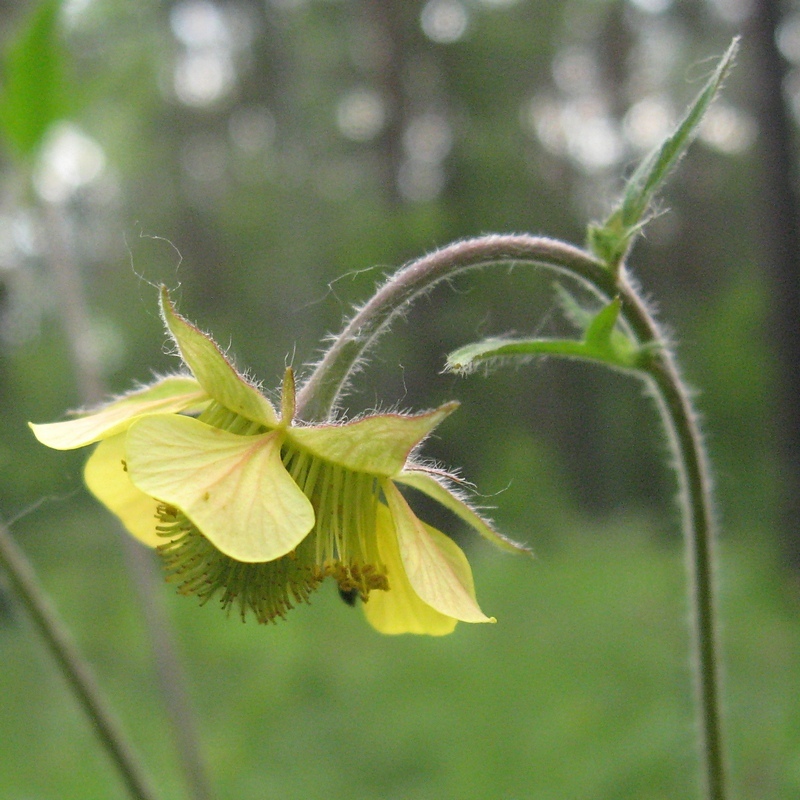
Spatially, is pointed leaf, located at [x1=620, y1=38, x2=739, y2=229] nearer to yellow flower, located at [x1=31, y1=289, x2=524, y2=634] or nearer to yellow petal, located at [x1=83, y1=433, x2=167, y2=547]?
yellow flower, located at [x1=31, y1=289, x2=524, y2=634]

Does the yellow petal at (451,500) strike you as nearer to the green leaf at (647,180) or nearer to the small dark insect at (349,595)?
the small dark insect at (349,595)

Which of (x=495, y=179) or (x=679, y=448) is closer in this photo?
(x=679, y=448)

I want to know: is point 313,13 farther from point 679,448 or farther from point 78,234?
point 679,448

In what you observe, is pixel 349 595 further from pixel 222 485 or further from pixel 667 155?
pixel 667 155

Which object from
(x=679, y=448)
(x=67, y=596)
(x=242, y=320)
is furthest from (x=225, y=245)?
(x=679, y=448)

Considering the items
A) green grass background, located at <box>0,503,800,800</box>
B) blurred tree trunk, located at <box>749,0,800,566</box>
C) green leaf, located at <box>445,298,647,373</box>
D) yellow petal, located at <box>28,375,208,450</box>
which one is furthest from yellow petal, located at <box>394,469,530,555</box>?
blurred tree trunk, located at <box>749,0,800,566</box>

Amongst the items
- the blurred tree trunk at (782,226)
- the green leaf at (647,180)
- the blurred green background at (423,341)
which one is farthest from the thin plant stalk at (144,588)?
the blurred tree trunk at (782,226)

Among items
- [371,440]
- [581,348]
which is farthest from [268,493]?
[581,348]
